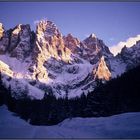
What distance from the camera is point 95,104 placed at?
20.0 meters

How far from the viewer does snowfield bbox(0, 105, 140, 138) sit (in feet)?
48.9

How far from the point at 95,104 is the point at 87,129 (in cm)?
428

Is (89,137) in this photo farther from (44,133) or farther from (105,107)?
(105,107)

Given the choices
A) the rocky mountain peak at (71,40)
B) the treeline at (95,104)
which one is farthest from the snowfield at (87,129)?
the rocky mountain peak at (71,40)

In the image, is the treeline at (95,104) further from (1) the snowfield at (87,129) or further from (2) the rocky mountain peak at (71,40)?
(2) the rocky mountain peak at (71,40)

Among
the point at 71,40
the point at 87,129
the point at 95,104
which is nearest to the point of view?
the point at 87,129

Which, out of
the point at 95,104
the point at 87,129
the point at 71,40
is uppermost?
the point at 71,40

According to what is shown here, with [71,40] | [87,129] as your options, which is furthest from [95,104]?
[71,40]

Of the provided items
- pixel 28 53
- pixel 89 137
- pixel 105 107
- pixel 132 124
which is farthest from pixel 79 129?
pixel 28 53

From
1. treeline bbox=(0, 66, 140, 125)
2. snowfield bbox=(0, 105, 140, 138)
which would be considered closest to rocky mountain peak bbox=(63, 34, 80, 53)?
treeline bbox=(0, 66, 140, 125)

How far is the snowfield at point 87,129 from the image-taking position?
14891 mm

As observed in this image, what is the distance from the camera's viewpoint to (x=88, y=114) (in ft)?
64.0

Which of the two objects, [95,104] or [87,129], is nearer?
[87,129]

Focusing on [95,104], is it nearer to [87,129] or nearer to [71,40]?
[87,129]
